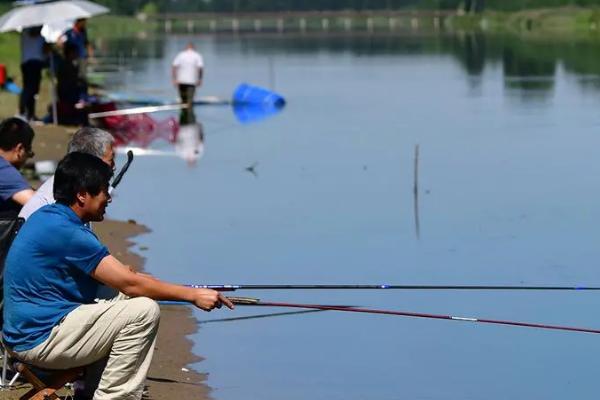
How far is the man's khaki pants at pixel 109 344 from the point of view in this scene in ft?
20.0

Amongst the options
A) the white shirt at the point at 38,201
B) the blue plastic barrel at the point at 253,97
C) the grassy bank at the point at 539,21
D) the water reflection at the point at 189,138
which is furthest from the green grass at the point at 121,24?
the white shirt at the point at 38,201

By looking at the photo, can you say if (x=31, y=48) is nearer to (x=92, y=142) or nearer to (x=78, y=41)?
(x=78, y=41)

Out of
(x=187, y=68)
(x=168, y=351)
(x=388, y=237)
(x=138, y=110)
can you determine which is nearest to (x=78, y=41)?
(x=138, y=110)

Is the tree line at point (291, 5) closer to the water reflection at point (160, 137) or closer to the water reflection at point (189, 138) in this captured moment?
the water reflection at point (189, 138)

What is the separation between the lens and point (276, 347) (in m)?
9.21

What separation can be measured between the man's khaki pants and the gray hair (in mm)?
1289

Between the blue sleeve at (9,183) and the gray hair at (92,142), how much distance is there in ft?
1.83

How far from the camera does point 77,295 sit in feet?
20.4

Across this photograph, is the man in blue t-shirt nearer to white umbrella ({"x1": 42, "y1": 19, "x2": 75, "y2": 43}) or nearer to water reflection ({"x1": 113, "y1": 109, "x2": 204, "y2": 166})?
water reflection ({"x1": 113, "y1": 109, "x2": 204, "y2": 166})

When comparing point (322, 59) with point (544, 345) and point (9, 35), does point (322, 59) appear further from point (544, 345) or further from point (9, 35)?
point (544, 345)

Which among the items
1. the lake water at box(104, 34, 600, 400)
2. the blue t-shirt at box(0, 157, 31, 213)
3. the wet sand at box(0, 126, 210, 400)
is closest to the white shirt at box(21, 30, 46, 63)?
the lake water at box(104, 34, 600, 400)

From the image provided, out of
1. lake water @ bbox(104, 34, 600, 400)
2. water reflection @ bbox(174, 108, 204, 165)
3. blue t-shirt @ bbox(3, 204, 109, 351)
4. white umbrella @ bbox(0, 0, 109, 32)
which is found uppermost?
white umbrella @ bbox(0, 0, 109, 32)

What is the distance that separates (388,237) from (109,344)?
733cm

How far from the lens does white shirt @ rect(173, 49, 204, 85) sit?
26.1 meters
